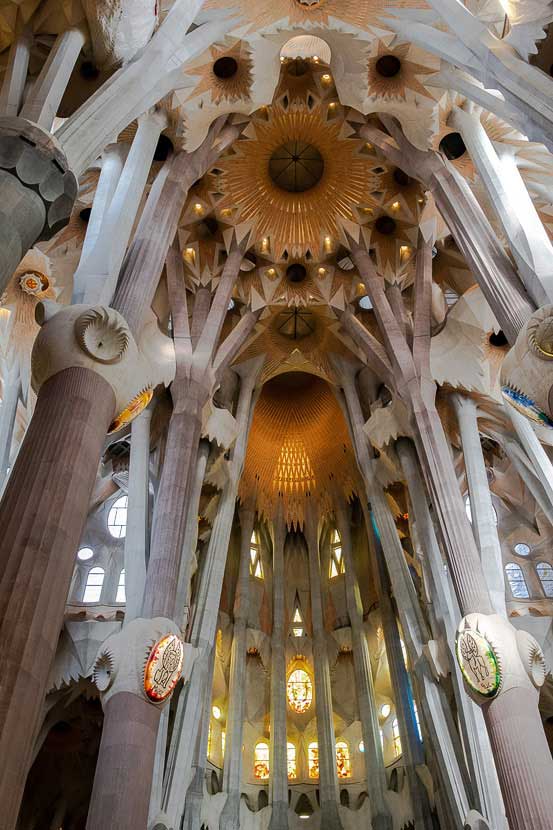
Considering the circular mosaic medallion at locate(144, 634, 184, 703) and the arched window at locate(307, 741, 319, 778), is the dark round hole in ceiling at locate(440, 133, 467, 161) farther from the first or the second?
the arched window at locate(307, 741, 319, 778)

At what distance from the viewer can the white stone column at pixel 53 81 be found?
20.2ft

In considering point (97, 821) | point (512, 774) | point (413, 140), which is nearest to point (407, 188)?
point (413, 140)

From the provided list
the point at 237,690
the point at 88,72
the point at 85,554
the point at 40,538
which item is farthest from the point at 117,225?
the point at 237,690

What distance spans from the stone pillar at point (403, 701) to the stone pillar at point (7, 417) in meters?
10.4

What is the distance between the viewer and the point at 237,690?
1836 centimetres

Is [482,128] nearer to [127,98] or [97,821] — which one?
[127,98]

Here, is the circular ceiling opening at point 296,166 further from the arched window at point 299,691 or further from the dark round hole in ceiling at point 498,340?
the arched window at point 299,691

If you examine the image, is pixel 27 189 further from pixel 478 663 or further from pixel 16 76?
pixel 478 663

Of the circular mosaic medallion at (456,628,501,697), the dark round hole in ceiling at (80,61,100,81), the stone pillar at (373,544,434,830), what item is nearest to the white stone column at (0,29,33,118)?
the dark round hole in ceiling at (80,61,100,81)

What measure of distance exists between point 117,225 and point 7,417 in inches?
199

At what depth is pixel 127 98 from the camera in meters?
7.74

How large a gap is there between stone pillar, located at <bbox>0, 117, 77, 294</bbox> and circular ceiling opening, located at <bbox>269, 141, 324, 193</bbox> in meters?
12.0

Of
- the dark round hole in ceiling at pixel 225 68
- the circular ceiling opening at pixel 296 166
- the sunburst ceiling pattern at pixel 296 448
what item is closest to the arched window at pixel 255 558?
the sunburst ceiling pattern at pixel 296 448

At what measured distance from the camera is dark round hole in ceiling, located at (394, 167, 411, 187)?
54.5 feet
